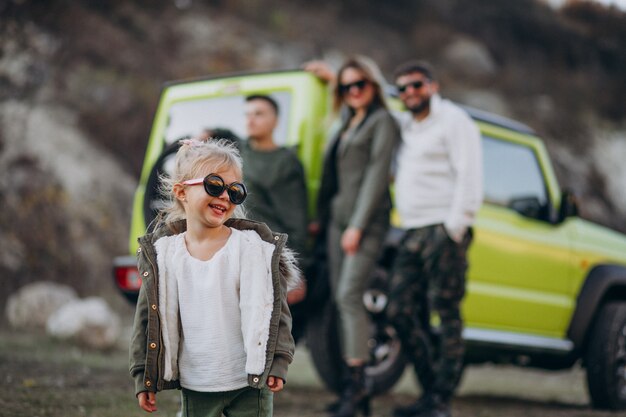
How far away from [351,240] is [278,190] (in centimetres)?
52

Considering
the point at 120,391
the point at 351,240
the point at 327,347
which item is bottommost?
the point at 120,391

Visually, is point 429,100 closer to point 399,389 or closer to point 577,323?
point 577,323

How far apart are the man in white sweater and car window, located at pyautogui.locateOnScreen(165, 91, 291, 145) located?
2.47 feet

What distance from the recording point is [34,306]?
8375 mm

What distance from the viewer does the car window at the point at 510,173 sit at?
6.00 metres

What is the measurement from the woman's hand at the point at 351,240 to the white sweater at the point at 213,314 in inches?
84.2

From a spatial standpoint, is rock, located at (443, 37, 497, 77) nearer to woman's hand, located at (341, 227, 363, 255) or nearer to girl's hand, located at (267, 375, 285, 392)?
woman's hand, located at (341, 227, 363, 255)

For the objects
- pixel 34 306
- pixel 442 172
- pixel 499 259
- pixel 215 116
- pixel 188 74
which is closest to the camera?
pixel 442 172

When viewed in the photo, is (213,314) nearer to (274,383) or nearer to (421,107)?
(274,383)

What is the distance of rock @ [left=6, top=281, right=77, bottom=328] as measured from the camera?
8281 mm

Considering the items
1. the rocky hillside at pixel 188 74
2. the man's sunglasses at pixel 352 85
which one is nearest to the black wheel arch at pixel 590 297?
the man's sunglasses at pixel 352 85

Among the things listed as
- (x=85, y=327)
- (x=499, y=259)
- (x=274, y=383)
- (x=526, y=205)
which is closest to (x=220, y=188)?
(x=274, y=383)

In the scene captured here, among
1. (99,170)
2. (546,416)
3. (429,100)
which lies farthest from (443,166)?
(99,170)

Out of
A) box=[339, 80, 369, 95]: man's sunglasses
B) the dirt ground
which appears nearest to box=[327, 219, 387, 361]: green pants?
the dirt ground
